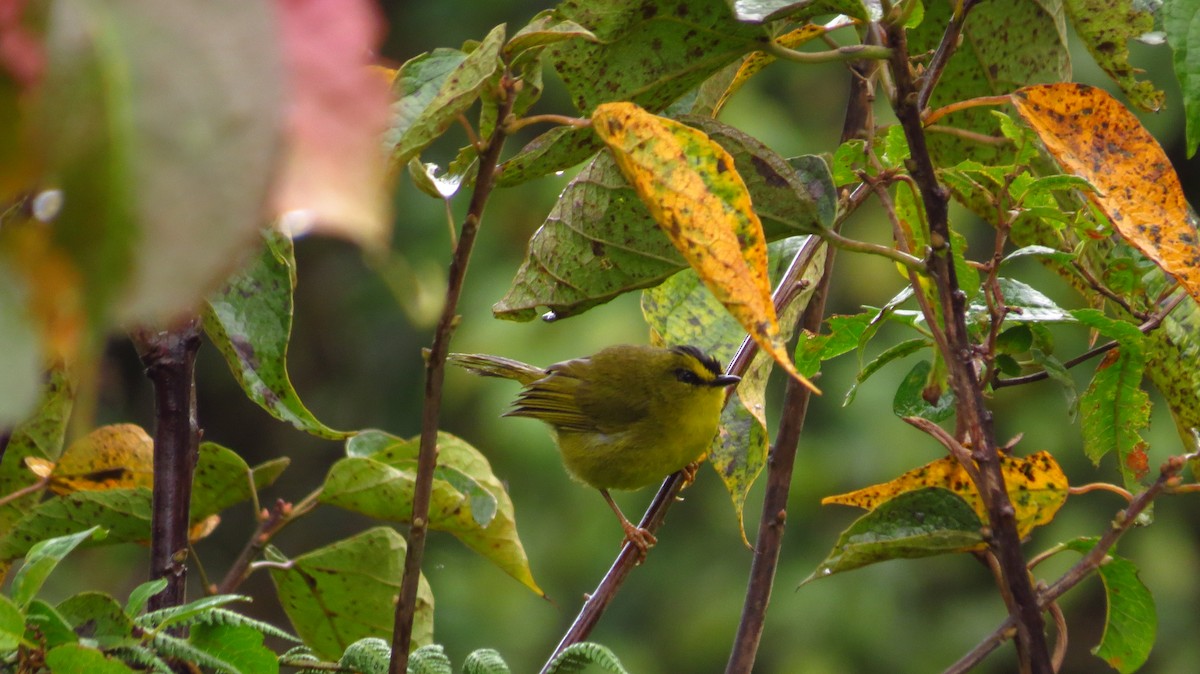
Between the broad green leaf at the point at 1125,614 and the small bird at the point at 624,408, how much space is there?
70.7 inches

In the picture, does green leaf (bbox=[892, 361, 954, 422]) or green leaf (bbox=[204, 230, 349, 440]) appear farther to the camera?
green leaf (bbox=[892, 361, 954, 422])

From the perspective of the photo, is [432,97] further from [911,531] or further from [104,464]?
[104,464]

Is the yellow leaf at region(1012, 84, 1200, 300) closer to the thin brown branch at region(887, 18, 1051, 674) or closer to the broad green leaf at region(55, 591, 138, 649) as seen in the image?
the thin brown branch at region(887, 18, 1051, 674)

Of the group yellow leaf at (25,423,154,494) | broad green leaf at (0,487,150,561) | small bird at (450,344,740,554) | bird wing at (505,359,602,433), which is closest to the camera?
broad green leaf at (0,487,150,561)

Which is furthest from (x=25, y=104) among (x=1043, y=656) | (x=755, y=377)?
(x=755, y=377)

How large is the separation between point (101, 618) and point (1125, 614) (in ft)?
3.14

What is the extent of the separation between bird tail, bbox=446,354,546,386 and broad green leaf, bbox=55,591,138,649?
1753 millimetres

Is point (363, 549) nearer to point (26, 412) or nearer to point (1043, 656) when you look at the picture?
point (1043, 656)

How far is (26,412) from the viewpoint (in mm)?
298

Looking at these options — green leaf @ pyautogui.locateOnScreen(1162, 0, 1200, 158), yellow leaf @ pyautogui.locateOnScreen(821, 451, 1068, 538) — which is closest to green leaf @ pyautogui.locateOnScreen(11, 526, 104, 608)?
yellow leaf @ pyautogui.locateOnScreen(821, 451, 1068, 538)

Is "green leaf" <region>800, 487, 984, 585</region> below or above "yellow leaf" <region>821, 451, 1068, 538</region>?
above

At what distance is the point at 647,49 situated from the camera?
0.95m

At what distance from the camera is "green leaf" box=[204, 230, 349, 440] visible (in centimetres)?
101

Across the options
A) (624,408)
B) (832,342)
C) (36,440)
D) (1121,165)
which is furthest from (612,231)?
(624,408)
